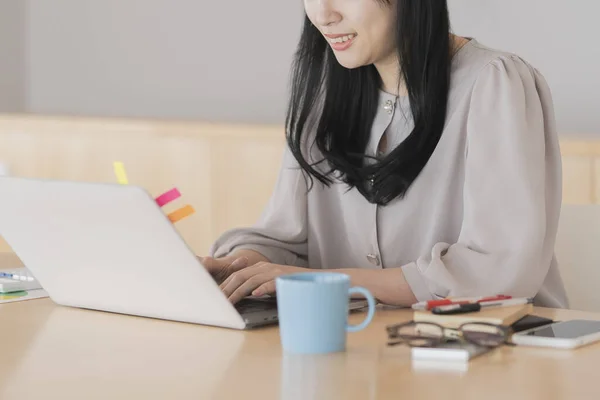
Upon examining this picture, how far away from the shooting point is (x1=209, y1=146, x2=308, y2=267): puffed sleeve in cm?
183

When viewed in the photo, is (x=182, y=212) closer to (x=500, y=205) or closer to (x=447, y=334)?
(x=447, y=334)

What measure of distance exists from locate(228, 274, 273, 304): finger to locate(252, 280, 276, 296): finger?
0.03ft

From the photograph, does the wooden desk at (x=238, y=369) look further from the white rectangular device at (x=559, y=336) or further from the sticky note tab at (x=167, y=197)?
the sticky note tab at (x=167, y=197)

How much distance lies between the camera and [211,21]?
3.31m

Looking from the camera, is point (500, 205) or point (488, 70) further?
point (488, 70)

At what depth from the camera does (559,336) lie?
4.05 feet

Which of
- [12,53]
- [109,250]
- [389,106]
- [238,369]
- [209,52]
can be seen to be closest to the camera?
[238,369]

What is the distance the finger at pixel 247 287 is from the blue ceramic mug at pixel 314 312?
255 millimetres

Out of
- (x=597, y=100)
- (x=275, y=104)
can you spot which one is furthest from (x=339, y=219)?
(x=275, y=104)

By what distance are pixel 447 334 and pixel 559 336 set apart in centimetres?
14

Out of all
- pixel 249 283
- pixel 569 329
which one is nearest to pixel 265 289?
→ pixel 249 283

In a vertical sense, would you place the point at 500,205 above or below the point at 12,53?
above

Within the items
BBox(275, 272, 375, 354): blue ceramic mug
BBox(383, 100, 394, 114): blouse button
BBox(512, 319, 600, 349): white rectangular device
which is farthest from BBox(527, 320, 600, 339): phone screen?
BBox(383, 100, 394, 114): blouse button

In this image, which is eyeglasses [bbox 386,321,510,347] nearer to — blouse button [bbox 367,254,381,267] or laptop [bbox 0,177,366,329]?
laptop [bbox 0,177,366,329]
